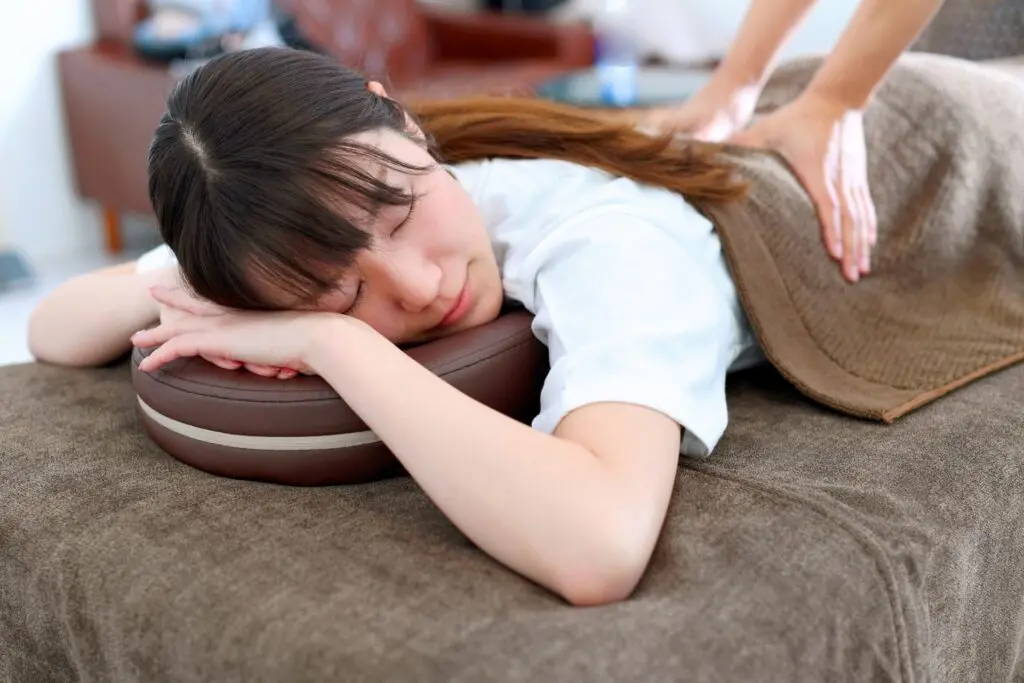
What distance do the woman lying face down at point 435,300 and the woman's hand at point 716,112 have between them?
1.56 feet

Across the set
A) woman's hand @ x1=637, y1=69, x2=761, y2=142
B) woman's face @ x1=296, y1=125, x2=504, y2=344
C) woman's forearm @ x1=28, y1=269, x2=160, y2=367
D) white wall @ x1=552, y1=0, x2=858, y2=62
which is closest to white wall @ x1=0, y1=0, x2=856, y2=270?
white wall @ x1=552, y1=0, x2=858, y2=62

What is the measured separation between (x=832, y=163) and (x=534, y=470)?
2.36ft

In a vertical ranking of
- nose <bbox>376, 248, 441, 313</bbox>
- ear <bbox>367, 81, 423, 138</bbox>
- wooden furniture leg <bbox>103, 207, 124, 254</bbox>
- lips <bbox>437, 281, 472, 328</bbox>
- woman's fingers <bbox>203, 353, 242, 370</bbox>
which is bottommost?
wooden furniture leg <bbox>103, 207, 124, 254</bbox>

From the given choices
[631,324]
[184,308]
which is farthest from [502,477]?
[184,308]

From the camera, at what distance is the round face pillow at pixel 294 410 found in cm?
101

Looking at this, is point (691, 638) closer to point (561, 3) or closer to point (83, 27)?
point (83, 27)

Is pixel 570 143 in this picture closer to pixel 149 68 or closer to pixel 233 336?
pixel 233 336

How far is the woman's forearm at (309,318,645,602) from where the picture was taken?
84cm

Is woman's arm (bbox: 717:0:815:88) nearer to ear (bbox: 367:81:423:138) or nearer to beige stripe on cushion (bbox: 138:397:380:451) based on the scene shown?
ear (bbox: 367:81:423:138)

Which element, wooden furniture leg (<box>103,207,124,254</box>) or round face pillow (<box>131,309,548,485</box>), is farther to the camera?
wooden furniture leg (<box>103,207,124,254</box>)

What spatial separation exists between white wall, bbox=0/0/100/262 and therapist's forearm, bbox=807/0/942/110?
2944 mm

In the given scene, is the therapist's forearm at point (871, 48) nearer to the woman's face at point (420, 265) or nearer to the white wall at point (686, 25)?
the woman's face at point (420, 265)

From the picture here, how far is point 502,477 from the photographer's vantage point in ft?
2.85

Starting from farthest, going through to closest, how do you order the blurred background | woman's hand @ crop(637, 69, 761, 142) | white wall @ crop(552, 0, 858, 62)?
white wall @ crop(552, 0, 858, 62) < the blurred background < woman's hand @ crop(637, 69, 761, 142)
